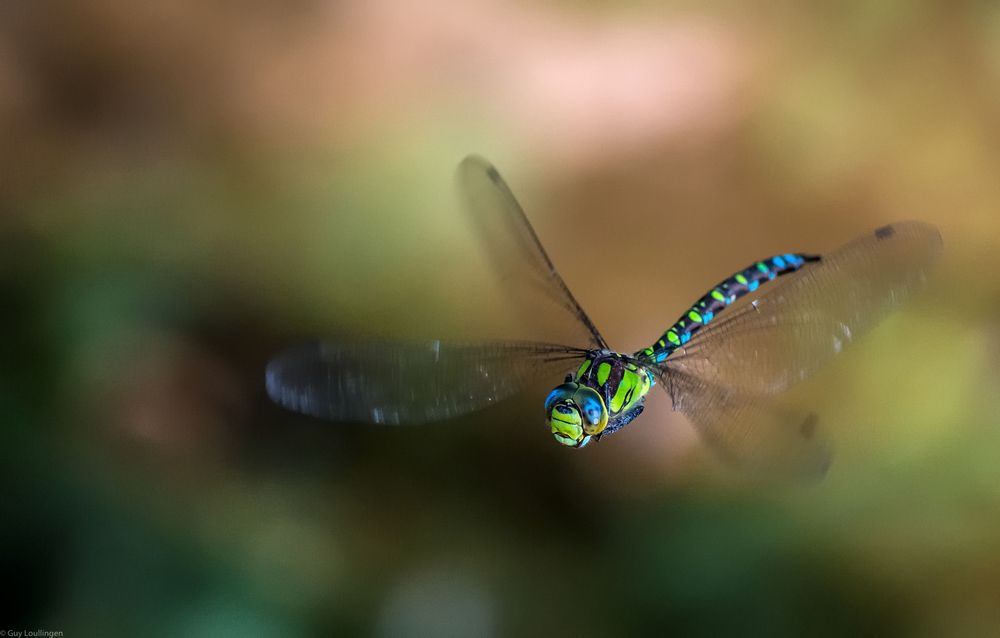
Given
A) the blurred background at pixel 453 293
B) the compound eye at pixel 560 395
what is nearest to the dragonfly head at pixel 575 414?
the compound eye at pixel 560 395

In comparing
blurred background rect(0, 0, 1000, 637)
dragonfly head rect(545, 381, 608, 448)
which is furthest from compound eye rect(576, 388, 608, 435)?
blurred background rect(0, 0, 1000, 637)

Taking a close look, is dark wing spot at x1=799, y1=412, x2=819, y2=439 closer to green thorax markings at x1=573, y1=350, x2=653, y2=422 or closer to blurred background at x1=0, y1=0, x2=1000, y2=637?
green thorax markings at x1=573, y1=350, x2=653, y2=422

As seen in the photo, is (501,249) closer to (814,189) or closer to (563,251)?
(563,251)

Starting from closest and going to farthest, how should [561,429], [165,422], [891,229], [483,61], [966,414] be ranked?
[561,429] < [891,229] < [966,414] < [165,422] < [483,61]

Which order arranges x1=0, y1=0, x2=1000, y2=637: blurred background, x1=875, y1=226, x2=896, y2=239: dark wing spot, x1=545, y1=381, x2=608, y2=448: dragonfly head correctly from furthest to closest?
1. x1=0, y1=0, x2=1000, y2=637: blurred background
2. x1=875, y1=226, x2=896, y2=239: dark wing spot
3. x1=545, y1=381, x2=608, y2=448: dragonfly head

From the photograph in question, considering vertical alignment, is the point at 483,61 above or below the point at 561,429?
above

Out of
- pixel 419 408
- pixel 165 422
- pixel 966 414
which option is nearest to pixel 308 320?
pixel 165 422

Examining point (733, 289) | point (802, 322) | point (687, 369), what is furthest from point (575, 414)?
point (733, 289)
